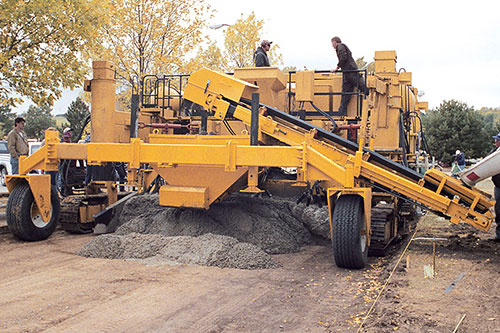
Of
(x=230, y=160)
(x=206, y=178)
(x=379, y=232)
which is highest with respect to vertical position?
(x=230, y=160)

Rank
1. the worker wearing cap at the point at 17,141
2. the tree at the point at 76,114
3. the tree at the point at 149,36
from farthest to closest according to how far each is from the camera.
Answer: the tree at the point at 76,114
the tree at the point at 149,36
the worker wearing cap at the point at 17,141

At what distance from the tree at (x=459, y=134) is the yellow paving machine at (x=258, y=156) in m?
32.7

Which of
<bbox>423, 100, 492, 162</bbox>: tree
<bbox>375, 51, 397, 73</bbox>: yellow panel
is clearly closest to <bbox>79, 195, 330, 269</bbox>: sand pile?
<bbox>375, 51, 397, 73</bbox>: yellow panel

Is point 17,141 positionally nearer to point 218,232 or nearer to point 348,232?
point 218,232

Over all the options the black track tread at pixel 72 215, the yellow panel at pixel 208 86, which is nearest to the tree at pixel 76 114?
the black track tread at pixel 72 215

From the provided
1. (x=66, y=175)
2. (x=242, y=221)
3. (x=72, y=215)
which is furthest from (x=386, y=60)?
(x=66, y=175)

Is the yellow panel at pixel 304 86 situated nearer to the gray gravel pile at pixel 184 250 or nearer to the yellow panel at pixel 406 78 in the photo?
the gray gravel pile at pixel 184 250

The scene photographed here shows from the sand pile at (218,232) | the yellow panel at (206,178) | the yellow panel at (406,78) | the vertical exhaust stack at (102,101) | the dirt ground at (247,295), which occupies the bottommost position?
the dirt ground at (247,295)

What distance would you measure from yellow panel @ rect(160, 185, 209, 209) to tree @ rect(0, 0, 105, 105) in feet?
15.7

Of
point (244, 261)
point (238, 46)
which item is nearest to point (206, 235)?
point (244, 261)

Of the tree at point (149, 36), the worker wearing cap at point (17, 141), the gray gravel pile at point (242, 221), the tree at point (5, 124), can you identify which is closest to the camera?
the gray gravel pile at point (242, 221)

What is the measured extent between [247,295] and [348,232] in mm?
1640

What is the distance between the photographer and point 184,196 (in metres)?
7.64

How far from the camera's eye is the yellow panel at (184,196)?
7.60m
